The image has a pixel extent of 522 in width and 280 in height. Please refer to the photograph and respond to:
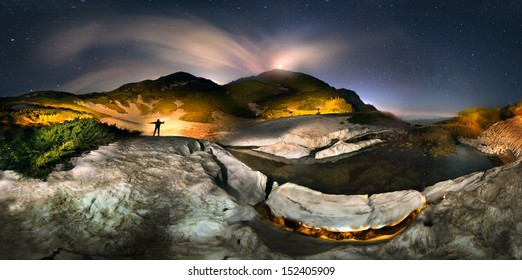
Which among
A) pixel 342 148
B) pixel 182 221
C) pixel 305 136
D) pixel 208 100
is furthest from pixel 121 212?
pixel 208 100

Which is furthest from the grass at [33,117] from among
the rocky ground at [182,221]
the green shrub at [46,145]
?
the rocky ground at [182,221]

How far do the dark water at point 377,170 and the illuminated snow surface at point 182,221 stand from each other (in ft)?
16.2

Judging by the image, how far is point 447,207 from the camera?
10.1 m

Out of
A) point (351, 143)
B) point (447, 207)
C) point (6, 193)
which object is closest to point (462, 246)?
point (447, 207)

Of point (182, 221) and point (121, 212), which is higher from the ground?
point (121, 212)

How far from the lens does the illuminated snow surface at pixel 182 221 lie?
889cm

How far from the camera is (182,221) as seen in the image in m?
11.1

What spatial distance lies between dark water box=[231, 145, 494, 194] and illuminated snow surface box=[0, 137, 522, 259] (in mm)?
4951

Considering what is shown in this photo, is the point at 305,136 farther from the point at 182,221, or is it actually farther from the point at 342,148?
the point at 182,221

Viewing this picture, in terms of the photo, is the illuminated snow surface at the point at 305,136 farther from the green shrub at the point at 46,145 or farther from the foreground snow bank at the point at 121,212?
the green shrub at the point at 46,145

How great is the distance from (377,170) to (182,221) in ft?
44.4

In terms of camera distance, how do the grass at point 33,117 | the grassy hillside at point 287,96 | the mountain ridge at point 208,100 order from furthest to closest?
1. the grassy hillside at point 287,96
2. the mountain ridge at point 208,100
3. the grass at point 33,117

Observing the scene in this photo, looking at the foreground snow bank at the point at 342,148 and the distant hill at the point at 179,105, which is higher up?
the distant hill at the point at 179,105
